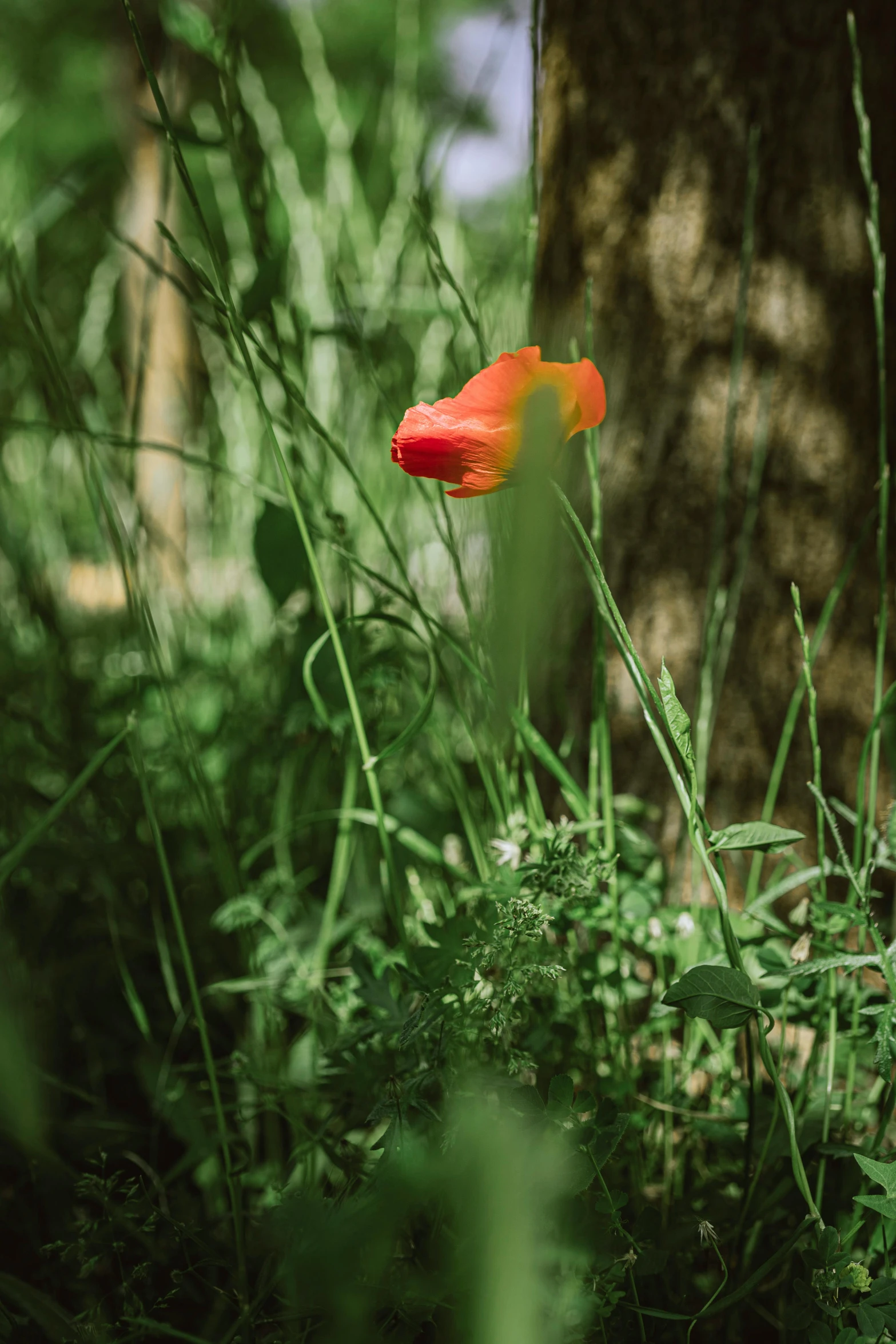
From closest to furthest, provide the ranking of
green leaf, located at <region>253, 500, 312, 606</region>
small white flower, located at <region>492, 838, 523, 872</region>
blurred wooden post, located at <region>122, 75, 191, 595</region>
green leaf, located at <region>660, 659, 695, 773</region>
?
green leaf, located at <region>660, 659, 695, 773</region> < small white flower, located at <region>492, 838, 523, 872</region> < green leaf, located at <region>253, 500, 312, 606</region> < blurred wooden post, located at <region>122, 75, 191, 595</region>

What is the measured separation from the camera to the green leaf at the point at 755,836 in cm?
36

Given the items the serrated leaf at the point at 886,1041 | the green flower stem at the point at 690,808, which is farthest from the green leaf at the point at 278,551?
the serrated leaf at the point at 886,1041

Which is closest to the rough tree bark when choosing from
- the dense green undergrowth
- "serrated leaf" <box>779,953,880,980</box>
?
the dense green undergrowth

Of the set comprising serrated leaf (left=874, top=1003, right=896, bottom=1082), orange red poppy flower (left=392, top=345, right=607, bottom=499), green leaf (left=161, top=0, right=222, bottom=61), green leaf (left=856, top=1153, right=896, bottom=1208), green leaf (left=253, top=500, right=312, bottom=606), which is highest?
green leaf (left=161, top=0, right=222, bottom=61)

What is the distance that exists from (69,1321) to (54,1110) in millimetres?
223

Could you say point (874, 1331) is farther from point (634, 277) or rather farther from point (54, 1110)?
point (634, 277)

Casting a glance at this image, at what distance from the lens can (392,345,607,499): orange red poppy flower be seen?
0.35 m

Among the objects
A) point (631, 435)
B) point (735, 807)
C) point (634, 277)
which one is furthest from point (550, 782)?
point (634, 277)

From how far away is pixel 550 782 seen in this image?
30.4 inches

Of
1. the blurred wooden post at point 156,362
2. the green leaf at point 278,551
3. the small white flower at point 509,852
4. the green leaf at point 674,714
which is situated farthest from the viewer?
the blurred wooden post at point 156,362

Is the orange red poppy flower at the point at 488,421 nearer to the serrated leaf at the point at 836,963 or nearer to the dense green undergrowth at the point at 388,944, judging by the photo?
the dense green undergrowth at the point at 388,944

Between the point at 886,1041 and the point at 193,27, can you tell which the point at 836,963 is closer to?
the point at 886,1041

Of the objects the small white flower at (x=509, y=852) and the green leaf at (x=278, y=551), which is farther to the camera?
the green leaf at (x=278, y=551)

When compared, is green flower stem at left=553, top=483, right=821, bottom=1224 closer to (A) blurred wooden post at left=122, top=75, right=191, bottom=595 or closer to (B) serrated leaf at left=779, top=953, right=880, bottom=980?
(B) serrated leaf at left=779, top=953, right=880, bottom=980
